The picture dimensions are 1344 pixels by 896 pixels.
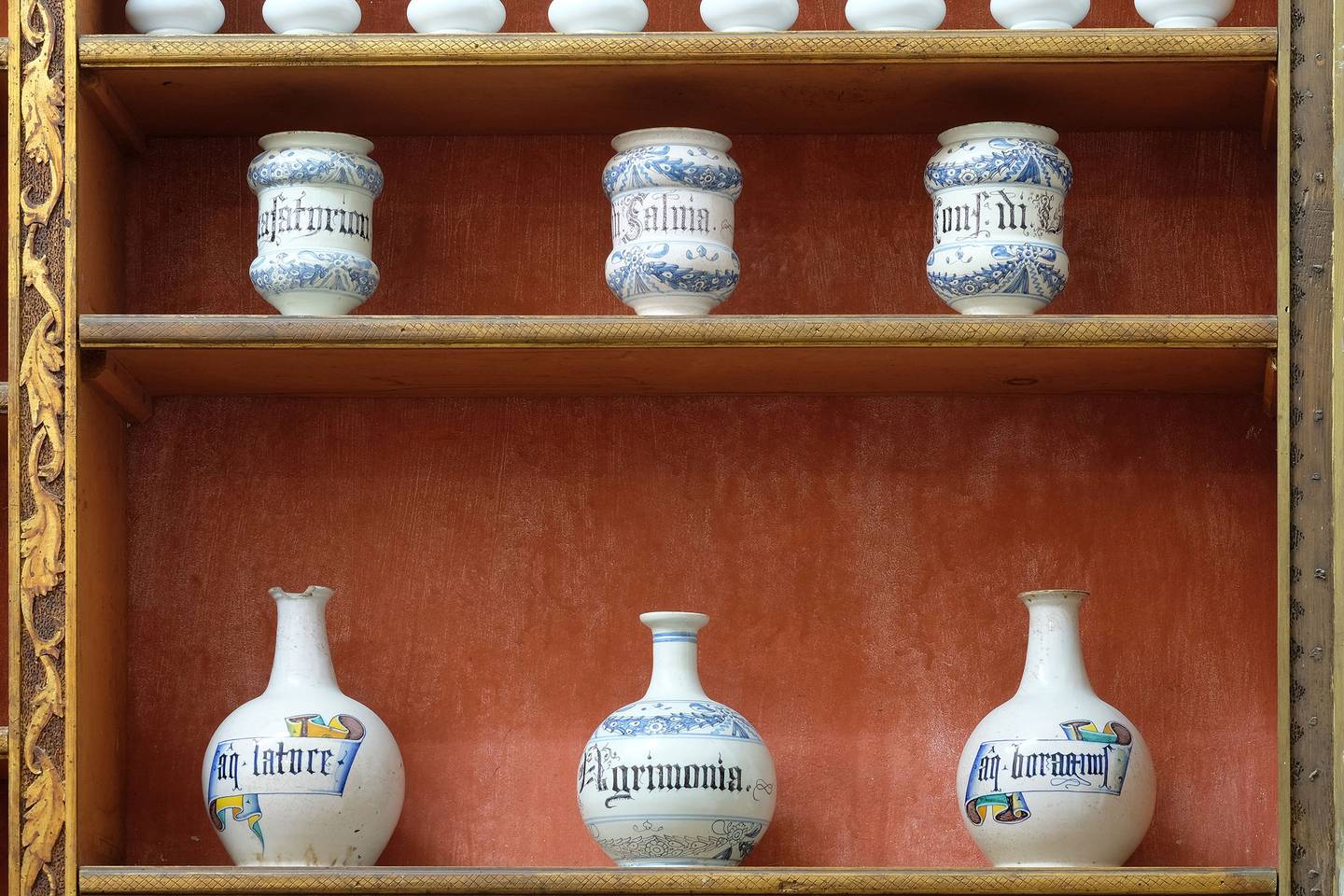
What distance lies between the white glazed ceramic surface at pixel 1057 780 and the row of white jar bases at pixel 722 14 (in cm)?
69

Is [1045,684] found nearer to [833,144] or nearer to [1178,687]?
[1178,687]

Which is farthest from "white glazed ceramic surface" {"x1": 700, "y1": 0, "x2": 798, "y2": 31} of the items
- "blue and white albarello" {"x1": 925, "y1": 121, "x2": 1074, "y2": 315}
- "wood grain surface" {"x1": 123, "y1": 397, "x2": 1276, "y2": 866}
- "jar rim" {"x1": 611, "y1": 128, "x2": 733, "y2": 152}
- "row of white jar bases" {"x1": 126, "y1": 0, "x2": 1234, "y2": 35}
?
"wood grain surface" {"x1": 123, "y1": 397, "x2": 1276, "y2": 866}

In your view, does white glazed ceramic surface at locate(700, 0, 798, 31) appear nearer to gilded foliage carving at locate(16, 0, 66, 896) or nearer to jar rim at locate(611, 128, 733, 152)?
jar rim at locate(611, 128, 733, 152)

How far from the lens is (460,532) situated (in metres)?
2.25

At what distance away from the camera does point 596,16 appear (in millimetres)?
2057

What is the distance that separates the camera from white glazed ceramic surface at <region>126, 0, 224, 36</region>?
210 centimetres

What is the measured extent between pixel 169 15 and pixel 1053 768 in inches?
48.2

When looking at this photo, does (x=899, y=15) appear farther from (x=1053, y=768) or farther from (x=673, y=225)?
(x=1053, y=768)

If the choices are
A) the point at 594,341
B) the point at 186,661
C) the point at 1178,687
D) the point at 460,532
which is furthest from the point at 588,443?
the point at 1178,687

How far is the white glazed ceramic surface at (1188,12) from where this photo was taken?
2.05 m

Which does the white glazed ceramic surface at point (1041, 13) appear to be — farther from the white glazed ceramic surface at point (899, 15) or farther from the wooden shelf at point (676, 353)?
the wooden shelf at point (676, 353)

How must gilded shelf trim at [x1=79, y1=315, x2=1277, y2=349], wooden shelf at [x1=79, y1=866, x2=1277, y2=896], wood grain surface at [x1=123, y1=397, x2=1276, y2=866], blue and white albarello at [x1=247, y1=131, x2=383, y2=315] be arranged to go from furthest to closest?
wood grain surface at [x1=123, y1=397, x2=1276, y2=866], blue and white albarello at [x1=247, y1=131, x2=383, y2=315], gilded shelf trim at [x1=79, y1=315, x2=1277, y2=349], wooden shelf at [x1=79, y1=866, x2=1277, y2=896]

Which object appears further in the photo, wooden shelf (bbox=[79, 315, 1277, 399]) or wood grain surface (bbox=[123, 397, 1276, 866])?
wood grain surface (bbox=[123, 397, 1276, 866])

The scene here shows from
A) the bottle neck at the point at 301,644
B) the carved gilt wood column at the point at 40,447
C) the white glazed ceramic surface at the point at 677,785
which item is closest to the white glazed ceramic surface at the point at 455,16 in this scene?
the carved gilt wood column at the point at 40,447
